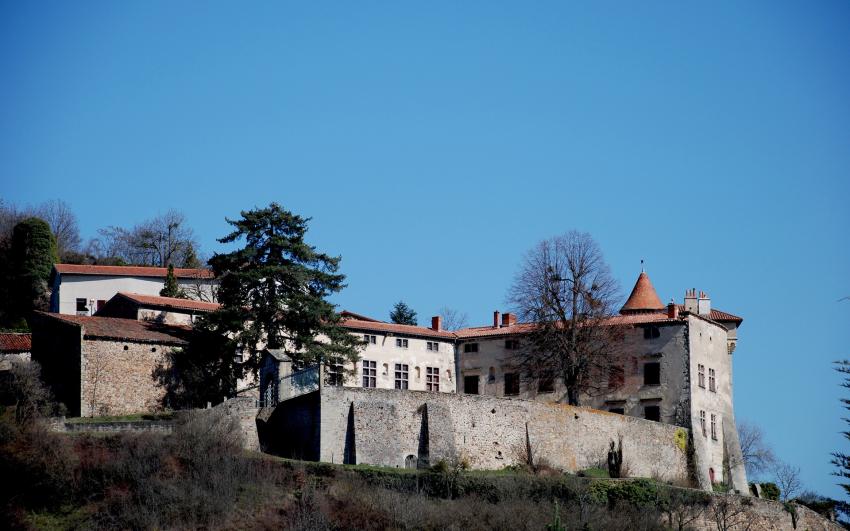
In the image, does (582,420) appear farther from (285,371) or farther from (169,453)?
(169,453)

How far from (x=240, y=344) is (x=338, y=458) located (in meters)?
8.36

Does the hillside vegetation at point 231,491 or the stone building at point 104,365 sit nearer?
the hillside vegetation at point 231,491

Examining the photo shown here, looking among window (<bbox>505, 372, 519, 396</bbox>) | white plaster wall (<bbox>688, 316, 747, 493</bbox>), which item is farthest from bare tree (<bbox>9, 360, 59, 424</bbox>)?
white plaster wall (<bbox>688, 316, 747, 493</bbox>)

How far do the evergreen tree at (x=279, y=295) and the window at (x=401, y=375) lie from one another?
7.19 metres

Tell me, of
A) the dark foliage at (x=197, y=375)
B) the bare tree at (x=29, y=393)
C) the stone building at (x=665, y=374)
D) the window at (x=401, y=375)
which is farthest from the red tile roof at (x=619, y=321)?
the bare tree at (x=29, y=393)

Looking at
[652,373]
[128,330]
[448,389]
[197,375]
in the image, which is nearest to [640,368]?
[652,373]

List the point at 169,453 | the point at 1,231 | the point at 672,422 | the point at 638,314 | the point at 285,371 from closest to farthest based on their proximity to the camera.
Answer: the point at 169,453, the point at 285,371, the point at 672,422, the point at 638,314, the point at 1,231

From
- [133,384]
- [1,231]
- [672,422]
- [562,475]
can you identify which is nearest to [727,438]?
[672,422]

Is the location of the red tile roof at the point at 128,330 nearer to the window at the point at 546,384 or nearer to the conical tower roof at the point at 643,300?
the window at the point at 546,384

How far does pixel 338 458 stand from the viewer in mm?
51906

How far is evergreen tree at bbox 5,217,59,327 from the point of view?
258 feet

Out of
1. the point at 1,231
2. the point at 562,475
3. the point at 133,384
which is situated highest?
the point at 1,231

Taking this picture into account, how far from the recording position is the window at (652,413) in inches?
2534

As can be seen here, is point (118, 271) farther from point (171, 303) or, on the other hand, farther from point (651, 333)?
point (651, 333)
